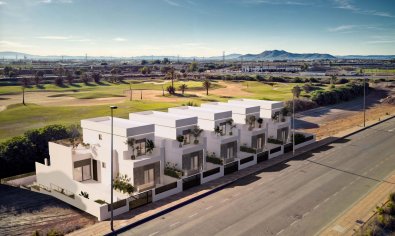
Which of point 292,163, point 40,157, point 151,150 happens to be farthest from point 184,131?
point 40,157

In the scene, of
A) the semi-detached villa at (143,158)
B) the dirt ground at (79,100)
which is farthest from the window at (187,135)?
the dirt ground at (79,100)

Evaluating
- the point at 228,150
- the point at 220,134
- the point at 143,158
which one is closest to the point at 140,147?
the point at 143,158

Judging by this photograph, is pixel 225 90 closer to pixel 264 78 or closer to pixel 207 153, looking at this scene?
pixel 264 78

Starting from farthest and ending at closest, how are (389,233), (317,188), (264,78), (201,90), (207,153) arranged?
(264,78), (201,90), (207,153), (317,188), (389,233)

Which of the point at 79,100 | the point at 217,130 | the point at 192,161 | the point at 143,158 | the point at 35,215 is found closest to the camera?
the point at 35,215

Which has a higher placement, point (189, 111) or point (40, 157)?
point (189, 111)

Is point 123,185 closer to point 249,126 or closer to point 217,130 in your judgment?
point 217,130
